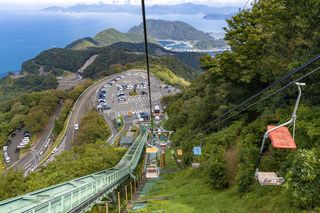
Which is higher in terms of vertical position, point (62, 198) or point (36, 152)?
point (62, 198)

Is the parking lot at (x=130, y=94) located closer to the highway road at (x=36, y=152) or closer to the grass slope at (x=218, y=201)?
the highway road at (x=36, y=152)

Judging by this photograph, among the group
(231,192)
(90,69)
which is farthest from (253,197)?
(90,69)

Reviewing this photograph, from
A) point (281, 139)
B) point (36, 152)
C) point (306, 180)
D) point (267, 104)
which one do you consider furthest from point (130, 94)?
point (281, 139)

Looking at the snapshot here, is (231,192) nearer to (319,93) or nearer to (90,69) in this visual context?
(319,93)

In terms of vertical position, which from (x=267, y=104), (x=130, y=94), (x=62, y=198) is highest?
(x=267, y=104)

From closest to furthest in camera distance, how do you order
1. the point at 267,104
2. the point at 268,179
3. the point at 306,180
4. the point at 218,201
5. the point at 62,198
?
the point at 306,180 → the point at 268,179 → the point at 62,198 → the point at 218,201 → the point at 267,104

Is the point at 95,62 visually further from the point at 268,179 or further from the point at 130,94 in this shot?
the point at 268,179

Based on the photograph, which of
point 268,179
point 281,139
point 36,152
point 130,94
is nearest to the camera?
point 281,139

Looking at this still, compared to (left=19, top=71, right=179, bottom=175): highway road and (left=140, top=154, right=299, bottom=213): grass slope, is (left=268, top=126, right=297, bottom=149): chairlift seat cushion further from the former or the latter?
(left=19, top=71, right=179, bottom=175): highway road
